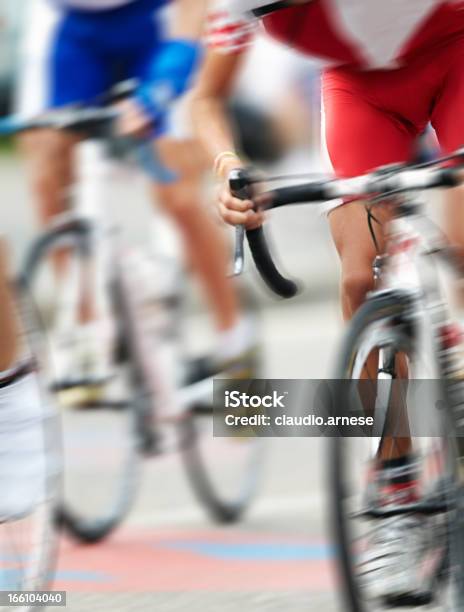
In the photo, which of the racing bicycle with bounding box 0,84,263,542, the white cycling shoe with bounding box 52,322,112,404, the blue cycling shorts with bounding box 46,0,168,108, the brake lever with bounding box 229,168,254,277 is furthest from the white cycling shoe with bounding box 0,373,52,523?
the blue cycling shorts with bounding box 46,0,168,108

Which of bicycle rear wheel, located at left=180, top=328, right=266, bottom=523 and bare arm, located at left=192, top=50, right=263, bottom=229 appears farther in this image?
bicycle rear wheel, located at left=180, top=328, right=266, bottom=523

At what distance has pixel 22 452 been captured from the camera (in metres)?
4.08

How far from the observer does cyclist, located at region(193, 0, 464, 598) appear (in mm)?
3855

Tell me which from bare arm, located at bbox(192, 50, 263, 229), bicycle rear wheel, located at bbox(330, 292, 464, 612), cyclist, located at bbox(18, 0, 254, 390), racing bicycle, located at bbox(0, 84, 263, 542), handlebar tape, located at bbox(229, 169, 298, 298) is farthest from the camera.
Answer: cyclist, located at bbox(18, 0, 254, 390)

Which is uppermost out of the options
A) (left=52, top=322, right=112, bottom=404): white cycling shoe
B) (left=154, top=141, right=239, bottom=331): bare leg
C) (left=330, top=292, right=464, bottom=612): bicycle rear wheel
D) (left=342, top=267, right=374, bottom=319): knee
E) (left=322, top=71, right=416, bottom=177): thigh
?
(left=154, top=141, right=239, bottom=331): bare leg

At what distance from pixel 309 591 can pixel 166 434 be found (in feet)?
4.12

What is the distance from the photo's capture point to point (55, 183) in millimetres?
6215

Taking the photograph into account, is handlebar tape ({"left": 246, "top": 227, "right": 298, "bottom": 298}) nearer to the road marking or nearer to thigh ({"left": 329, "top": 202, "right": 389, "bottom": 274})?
thigh ({"left": 329, "top": 202, "right": 389, "bottom": 274})

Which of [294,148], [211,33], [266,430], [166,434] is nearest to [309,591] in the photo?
[266,430]

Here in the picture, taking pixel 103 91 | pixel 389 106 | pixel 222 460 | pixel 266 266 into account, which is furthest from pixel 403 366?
pixel 103 91

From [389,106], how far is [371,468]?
85cm

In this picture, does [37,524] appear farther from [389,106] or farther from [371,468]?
[389,106]

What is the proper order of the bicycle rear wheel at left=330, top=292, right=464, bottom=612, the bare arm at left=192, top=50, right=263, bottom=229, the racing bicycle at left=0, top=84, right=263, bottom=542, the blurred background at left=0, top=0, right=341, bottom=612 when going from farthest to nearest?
1. the racing bicycle at left=0, top=84, right=263, bottom=542
2. the blurred background at left=0, top=0, right=341, bottom=612
3. the bare arm at left=192, top=50, right=263, bottom=229
4. the bicycle rear wheel at left=330, top=292, right=464, bottom=612

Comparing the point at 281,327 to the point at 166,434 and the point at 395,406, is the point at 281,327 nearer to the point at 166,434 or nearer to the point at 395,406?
the point at 166,434
